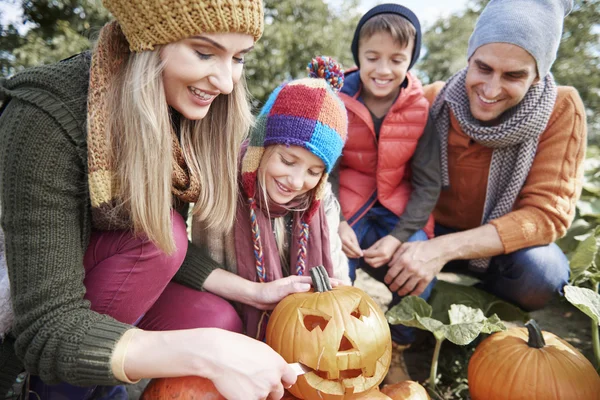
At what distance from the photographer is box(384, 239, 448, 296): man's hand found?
93.7 inches

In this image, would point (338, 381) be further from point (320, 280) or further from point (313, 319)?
point (320, 280)

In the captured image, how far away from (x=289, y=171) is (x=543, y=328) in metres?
1.99

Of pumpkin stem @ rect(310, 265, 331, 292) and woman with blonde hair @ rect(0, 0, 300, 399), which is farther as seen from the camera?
pumpkin stem @ rect(310, 265, 331, 292)

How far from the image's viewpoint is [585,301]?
6.09 ft

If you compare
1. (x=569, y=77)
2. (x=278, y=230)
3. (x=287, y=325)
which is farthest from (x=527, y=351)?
(x=569, y=77)

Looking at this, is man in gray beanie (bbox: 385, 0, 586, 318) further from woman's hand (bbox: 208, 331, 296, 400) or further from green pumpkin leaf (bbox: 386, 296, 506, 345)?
woman's hand (bbox: 208, 331, 296, 400)

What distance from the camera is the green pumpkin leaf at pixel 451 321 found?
1.93m

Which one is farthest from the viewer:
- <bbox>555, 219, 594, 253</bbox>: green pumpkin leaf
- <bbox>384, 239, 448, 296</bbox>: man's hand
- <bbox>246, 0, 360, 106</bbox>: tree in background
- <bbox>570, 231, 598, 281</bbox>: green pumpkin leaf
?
<bbox>246, 0, 360, 106</bbox>: tree in background

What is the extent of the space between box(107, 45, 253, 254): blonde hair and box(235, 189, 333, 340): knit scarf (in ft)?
1.00

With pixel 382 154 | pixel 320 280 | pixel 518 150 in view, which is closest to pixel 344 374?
pixel 320 280

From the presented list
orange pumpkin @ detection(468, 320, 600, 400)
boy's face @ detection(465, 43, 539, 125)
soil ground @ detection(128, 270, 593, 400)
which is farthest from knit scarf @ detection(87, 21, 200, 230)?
boy's face @ detection(465, 43, 539, 125)

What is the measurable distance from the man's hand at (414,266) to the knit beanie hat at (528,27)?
103 cm

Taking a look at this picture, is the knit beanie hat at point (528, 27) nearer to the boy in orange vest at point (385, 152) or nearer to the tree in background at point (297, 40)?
the boy in orange vest at point (385, 152)

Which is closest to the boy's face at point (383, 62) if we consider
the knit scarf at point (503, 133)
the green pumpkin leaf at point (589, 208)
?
the knit scarf at point (503, 133)
